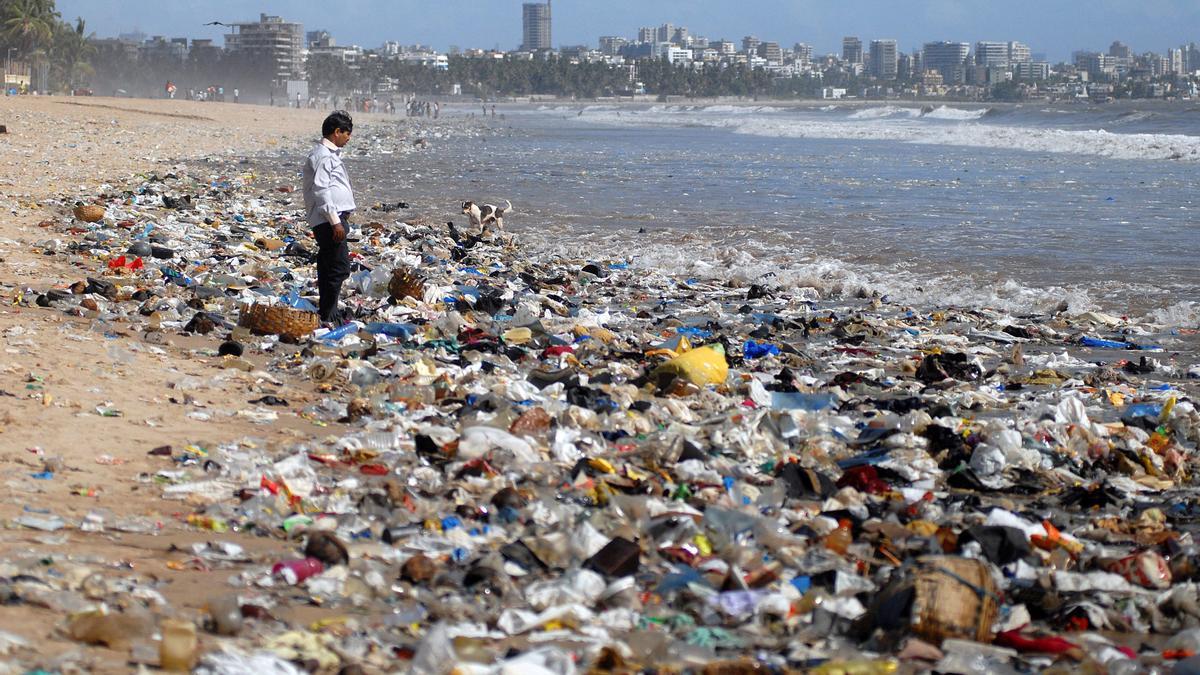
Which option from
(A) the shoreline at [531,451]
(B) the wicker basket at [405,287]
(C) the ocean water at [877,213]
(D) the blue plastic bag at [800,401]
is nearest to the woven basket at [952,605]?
(A) the shoreline at [531,451]

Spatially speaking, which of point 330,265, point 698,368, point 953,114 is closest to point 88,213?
point 330,265

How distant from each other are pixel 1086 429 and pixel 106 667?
14.6ft

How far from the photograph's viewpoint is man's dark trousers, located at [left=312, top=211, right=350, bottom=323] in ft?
25.5

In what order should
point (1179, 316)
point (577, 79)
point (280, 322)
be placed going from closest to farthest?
point (280, 322) → point (1179, 316) → point (577, 79)

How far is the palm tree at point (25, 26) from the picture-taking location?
75.8 m

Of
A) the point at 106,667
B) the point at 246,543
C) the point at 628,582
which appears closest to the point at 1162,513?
the point at 628,582

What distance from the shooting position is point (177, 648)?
302cm

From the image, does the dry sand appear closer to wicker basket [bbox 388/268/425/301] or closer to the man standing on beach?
the man standing on beach

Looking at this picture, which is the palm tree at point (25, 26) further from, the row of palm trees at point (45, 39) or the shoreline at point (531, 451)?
the shoreline at point (531, 451)

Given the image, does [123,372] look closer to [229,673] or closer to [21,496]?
[21,496]

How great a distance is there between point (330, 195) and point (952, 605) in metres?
5.09

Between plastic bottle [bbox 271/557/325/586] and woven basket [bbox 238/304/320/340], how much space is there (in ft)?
13.1

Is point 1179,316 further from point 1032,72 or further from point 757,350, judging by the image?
point 1032,72

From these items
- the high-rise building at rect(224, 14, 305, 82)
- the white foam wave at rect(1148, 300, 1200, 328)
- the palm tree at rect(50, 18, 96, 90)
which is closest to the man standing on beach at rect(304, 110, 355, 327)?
the white foam wave at rect(1148, 300, 1200, 328)
